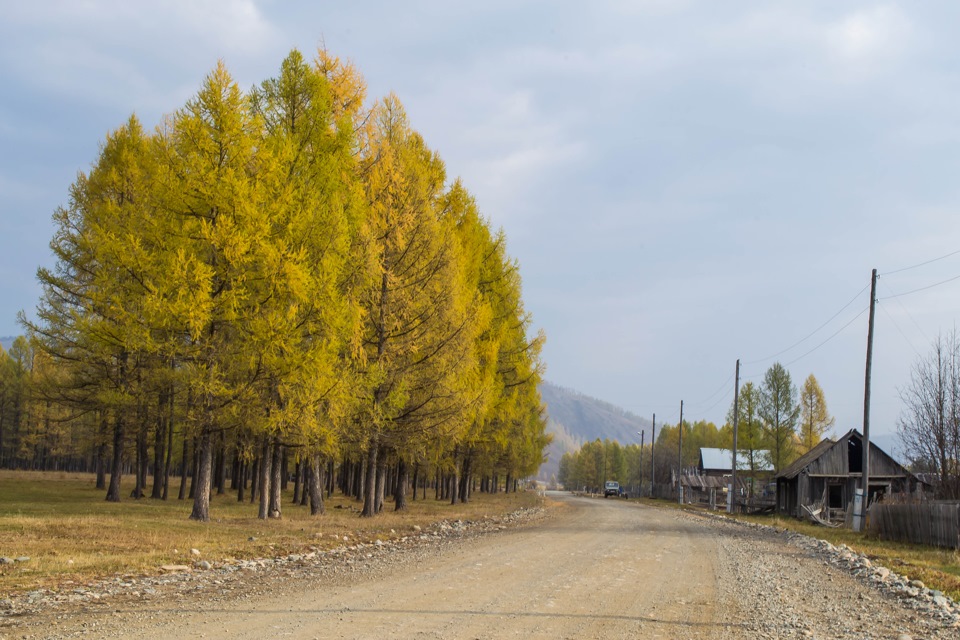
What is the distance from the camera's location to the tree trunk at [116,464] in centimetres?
2405

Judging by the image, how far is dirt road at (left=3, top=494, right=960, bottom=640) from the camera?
6.37 meters

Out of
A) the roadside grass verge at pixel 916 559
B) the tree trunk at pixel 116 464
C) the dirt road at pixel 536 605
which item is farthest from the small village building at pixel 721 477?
the dirt road at pixel 536 605

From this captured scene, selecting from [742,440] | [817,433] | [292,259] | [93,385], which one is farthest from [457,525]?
[817,433]

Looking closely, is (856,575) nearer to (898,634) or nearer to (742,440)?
(898,634)

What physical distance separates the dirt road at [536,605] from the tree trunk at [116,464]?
16.0 m

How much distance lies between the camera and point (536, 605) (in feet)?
25.6

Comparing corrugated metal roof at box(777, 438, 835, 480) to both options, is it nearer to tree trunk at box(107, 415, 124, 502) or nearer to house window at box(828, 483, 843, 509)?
house window at box(828, 483, 843, 509)

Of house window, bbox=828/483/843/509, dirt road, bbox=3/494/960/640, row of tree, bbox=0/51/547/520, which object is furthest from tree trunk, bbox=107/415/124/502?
house window, bbox=828/483/843/509

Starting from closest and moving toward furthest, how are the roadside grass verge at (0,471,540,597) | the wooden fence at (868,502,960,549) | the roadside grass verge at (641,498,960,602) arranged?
the roadside grass verge at (0,471,540,597) → the roadside grass verge at (641,498,960,602) → the wooden fence at (868,502,960,549)

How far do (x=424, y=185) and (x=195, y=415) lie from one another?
9763 mm

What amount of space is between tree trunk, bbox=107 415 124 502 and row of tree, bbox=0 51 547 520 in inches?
2.9

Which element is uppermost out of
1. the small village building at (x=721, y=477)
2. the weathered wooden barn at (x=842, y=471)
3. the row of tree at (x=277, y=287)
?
the row of tree at (x=277, y=287)

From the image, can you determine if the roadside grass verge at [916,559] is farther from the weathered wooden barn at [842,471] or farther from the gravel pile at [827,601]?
the weathered wooden barn at [842,471]

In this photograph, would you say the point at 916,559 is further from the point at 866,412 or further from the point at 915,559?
the point at 866,412
